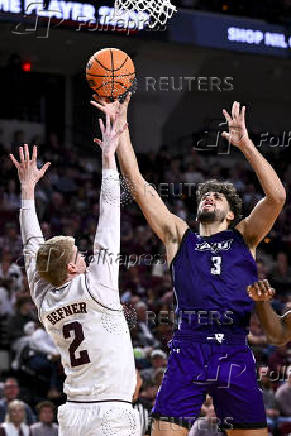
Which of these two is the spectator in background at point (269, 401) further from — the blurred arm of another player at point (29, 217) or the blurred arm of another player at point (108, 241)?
the blurred arm of another player at point (108, 241)

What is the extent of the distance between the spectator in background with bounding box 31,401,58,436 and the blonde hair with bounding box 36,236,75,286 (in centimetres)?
503

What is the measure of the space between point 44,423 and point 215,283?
4570 millimetres

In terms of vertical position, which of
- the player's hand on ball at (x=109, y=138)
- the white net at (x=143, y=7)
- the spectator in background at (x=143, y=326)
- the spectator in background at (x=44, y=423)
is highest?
the white net at (x=143, y=7)

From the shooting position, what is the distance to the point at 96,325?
14.4 feet

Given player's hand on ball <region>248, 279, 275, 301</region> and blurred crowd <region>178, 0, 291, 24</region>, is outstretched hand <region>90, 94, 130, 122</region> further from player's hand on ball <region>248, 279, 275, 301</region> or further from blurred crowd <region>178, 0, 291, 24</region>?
blurred crowd <region>178, 0, 291, 24</region>

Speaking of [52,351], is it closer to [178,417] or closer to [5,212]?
[5,212]

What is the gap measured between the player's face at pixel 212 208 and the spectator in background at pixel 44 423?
4.46m

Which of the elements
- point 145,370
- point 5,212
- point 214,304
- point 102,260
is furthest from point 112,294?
point 5,212

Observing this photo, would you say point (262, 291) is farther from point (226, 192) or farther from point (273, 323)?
point (226, 192)

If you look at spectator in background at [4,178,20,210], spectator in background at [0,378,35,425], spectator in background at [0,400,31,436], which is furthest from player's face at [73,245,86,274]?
spectator in background at [4,178,20,210]

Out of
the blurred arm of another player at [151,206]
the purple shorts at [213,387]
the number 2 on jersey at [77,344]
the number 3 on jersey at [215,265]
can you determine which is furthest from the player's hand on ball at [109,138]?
the purple shorts at [213,387]

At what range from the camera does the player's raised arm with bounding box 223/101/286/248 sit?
17.3 ft

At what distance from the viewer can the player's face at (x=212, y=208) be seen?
545 cm

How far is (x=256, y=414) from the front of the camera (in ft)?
16.8
